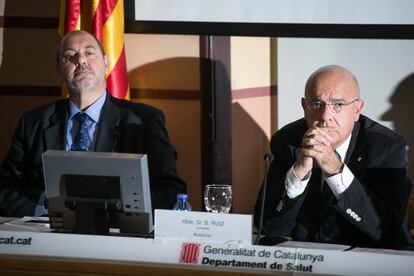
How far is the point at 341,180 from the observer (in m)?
2.62

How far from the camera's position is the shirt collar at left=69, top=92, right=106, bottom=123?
3461mm

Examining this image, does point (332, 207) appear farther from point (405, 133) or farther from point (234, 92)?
point (234, 92)

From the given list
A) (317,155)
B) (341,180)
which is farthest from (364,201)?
(317,155)

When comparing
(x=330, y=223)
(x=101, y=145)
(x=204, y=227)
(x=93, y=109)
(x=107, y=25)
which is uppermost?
(x=107, y=25)

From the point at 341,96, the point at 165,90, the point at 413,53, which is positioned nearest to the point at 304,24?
the point at 413,53

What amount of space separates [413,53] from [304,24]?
68cm

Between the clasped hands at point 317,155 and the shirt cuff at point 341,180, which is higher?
the clasped hands at point 317,155

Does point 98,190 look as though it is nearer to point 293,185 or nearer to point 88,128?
point 293,185

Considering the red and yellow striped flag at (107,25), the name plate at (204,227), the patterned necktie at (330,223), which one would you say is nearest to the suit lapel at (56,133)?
the red and yellow striped flag at (107,25)

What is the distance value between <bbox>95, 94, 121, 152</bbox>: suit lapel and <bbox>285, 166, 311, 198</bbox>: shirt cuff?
3.23 ft

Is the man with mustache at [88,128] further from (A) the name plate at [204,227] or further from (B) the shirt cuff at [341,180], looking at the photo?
(A) the name plate at [204,227]

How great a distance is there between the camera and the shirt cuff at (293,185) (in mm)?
2711

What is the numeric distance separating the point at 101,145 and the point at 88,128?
0.11 metres

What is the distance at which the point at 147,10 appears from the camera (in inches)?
170
